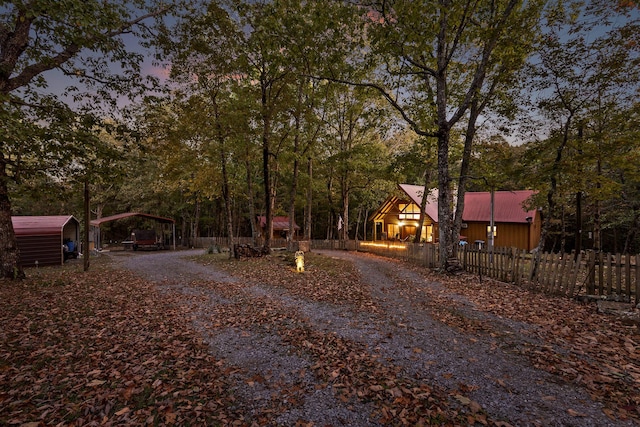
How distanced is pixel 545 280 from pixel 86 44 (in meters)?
15.8

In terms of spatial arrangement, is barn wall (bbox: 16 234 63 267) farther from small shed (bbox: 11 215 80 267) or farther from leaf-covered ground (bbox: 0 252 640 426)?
leaf-covered ground (bbox: 0 252 640 426)

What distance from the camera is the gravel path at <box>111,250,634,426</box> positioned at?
3.73 m

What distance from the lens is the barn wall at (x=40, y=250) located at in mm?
18922

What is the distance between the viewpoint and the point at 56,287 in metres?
10.3

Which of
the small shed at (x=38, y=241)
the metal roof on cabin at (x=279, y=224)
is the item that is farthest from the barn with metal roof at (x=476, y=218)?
the small shed at (x=38, y=241)

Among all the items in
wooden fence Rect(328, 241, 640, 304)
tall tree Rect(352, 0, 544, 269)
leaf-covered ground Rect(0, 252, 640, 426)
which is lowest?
leaf-covered ground Rect(0, 252, 640, 426)

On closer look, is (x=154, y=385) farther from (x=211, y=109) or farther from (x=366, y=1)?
(x=211, y=109)

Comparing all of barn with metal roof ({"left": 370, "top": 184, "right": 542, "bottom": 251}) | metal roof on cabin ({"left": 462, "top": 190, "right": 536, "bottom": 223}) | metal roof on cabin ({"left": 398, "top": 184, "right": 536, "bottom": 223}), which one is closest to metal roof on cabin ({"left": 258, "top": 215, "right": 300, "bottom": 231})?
barn with metal roof ({"left": 370, "top": 184, "right": 542, "bottom": 251})

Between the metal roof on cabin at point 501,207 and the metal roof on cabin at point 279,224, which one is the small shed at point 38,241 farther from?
the metal roof on cabin at point 501,207

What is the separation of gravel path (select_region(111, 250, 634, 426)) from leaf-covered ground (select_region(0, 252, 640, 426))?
3cm

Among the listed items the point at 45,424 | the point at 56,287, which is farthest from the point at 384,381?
the point at 56,287

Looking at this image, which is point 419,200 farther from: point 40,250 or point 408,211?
point 40,250

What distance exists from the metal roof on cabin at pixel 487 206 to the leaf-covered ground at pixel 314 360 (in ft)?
66.3

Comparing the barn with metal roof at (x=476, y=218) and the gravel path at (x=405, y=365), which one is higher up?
the barn with metal roof at (x=476, y=218)
